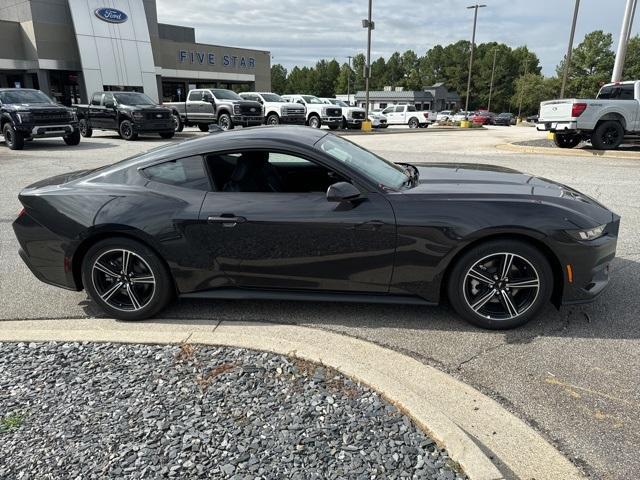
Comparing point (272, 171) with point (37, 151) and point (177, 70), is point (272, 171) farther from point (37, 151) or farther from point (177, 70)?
point (177, 70)

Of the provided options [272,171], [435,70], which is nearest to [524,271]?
[272,171]

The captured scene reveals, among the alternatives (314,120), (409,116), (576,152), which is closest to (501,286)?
(576,152)

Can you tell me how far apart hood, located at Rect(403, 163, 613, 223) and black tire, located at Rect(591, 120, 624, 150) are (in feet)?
38.2

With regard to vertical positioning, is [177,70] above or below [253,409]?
above

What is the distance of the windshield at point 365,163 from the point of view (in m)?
3.67

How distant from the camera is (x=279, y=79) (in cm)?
13250

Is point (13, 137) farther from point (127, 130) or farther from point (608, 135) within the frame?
point (608, 135)

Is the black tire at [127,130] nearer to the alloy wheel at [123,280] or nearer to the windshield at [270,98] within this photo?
the windshield at [270,98]

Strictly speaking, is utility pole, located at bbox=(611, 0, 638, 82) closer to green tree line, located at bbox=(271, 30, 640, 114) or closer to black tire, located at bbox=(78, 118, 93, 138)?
black tire, located at bbox=(78, 118, 93, 138)

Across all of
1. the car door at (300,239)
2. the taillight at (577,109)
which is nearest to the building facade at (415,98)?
the taillight at (577,109)

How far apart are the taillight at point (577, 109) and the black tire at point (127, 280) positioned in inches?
520

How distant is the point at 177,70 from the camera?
4488cm

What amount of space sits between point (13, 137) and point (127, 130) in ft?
14.1

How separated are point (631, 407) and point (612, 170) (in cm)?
993
